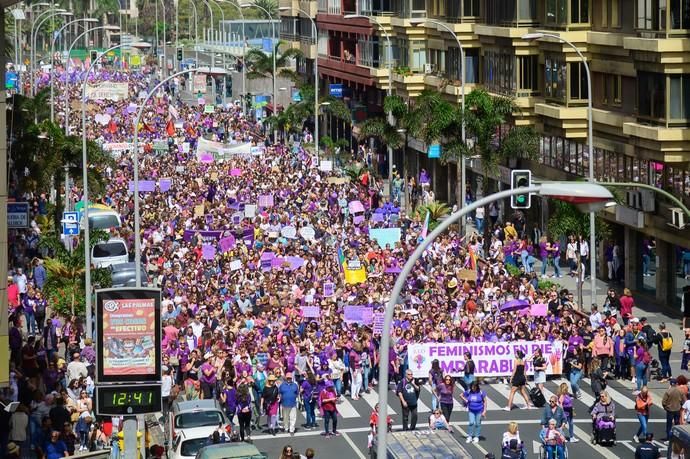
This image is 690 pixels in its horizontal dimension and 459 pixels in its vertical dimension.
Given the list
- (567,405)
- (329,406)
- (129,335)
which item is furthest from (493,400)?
(129,335)

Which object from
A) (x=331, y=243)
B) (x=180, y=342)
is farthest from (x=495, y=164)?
(x=180, y=342)

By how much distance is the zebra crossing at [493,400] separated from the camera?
37.0 metres

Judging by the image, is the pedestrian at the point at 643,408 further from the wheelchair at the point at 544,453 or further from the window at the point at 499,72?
the window at the point at 499,72

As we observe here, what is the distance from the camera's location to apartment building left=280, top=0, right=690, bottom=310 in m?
48.8

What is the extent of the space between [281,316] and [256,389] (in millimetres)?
6214

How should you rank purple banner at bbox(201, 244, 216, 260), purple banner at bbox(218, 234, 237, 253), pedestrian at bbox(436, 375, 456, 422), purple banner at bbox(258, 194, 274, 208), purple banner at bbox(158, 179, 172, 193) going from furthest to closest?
purple banner at bbox(158, 179, 172, 193) < purple banner at bbox(258, 194, 274, 208) < purple banner at bbox(218, 234, 237, 253) < purple banner at bbox(201, 244, 216, 260) < pedestrian at bbox(436, 375, 456, 422)

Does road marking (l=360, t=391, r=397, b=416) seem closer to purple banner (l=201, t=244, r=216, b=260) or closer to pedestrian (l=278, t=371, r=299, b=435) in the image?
pedestrian (l=278, t=371, r=299, b=435)

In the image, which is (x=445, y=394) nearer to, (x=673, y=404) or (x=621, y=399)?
(x=673, y=404)

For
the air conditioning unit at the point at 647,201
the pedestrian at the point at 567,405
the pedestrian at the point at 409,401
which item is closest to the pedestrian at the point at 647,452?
the pedestrian at the point at 567,405

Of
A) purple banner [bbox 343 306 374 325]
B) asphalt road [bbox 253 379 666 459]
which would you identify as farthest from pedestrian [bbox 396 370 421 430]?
purple banner [bbox 343 306 374 325]

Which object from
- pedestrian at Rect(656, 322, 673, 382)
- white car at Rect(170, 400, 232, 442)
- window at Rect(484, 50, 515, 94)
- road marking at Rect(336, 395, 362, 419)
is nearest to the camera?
white car at Rect(170, 400, 232, 442)

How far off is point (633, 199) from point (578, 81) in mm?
7544

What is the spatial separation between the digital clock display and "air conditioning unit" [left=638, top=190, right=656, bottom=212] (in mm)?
24158

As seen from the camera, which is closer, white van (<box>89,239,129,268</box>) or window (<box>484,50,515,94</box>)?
white van (<box>89,239,129,268</box>)
